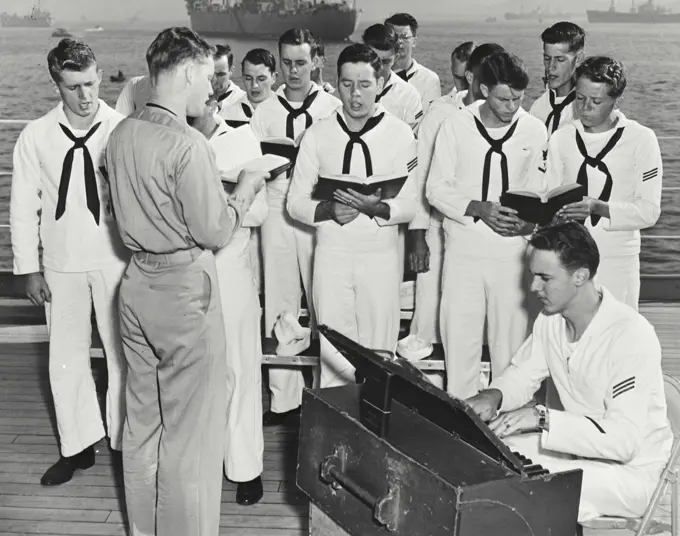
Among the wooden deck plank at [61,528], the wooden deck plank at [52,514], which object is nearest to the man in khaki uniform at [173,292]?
the wooden deck plank at [61,528]

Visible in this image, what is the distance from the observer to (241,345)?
344cm

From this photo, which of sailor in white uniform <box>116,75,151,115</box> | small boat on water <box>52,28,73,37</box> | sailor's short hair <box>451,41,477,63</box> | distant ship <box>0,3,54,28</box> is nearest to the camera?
sailor in white uniform <box>116,75,151,115</box>

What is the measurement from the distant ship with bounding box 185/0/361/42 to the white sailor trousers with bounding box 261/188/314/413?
11.1 m

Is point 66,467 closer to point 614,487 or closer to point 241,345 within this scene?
point 241,345

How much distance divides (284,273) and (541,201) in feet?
4.50

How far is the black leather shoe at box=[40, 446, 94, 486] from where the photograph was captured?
12.1 ft

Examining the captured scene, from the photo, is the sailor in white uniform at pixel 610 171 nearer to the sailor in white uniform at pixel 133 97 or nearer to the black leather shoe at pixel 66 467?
the sailor in white uniform at pixel 133 97

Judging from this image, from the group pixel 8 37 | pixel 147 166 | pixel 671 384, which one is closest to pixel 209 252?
pixel 147 166

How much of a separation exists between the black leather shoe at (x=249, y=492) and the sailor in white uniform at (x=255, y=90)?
56.7 inches

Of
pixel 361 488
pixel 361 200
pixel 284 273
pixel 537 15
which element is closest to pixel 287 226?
pixel 284 273

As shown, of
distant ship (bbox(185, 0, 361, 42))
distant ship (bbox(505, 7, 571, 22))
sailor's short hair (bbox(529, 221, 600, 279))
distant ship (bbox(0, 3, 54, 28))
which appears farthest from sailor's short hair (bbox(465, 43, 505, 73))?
distant ship (bbox(0, 3, 54, 28))

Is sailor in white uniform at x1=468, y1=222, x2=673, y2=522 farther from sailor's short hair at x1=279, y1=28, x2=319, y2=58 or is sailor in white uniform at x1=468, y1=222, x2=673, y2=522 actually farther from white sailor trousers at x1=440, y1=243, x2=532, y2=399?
sailor's short hair at x1=279, y1=28, x2=319, y2=58

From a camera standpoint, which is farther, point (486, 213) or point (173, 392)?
point (486, 213)

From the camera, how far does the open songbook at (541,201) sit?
11.5 feet
